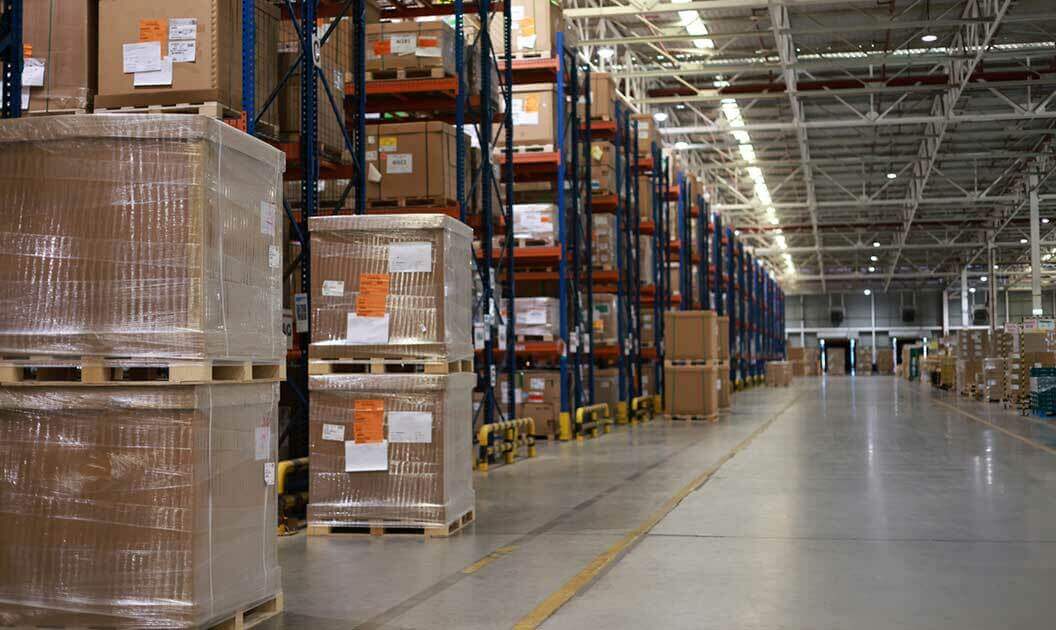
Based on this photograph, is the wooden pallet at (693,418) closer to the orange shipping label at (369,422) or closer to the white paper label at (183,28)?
the orange shipping label at (369,422)

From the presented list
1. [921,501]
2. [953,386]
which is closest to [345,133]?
[921,501]

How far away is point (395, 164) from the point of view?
9.16m

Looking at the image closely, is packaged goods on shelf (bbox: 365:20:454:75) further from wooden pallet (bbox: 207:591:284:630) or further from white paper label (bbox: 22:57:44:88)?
wooden pallet (bbox: 207:591:284:630)

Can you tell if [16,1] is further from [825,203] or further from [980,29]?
[825,203]

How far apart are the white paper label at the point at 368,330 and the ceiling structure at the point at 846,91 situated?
11832 mm

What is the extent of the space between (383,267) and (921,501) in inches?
165

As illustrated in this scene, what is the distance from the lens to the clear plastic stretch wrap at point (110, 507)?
3635mm

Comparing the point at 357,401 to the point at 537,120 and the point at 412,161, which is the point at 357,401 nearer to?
the point at 412,161

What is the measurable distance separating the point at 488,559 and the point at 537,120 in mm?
7840

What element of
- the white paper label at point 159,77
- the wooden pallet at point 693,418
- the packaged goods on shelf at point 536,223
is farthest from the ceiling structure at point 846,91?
the white paper label at point 159,77

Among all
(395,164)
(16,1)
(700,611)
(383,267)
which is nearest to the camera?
(700,611)

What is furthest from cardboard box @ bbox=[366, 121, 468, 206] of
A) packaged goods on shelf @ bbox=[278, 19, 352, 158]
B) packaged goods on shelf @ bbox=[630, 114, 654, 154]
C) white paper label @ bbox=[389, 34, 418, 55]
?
packaged goods on shelf @ bbox=[630, 114, 654, 154]

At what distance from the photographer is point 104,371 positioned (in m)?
3.71

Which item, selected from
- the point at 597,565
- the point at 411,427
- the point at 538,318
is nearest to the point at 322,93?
the point at 411,427
